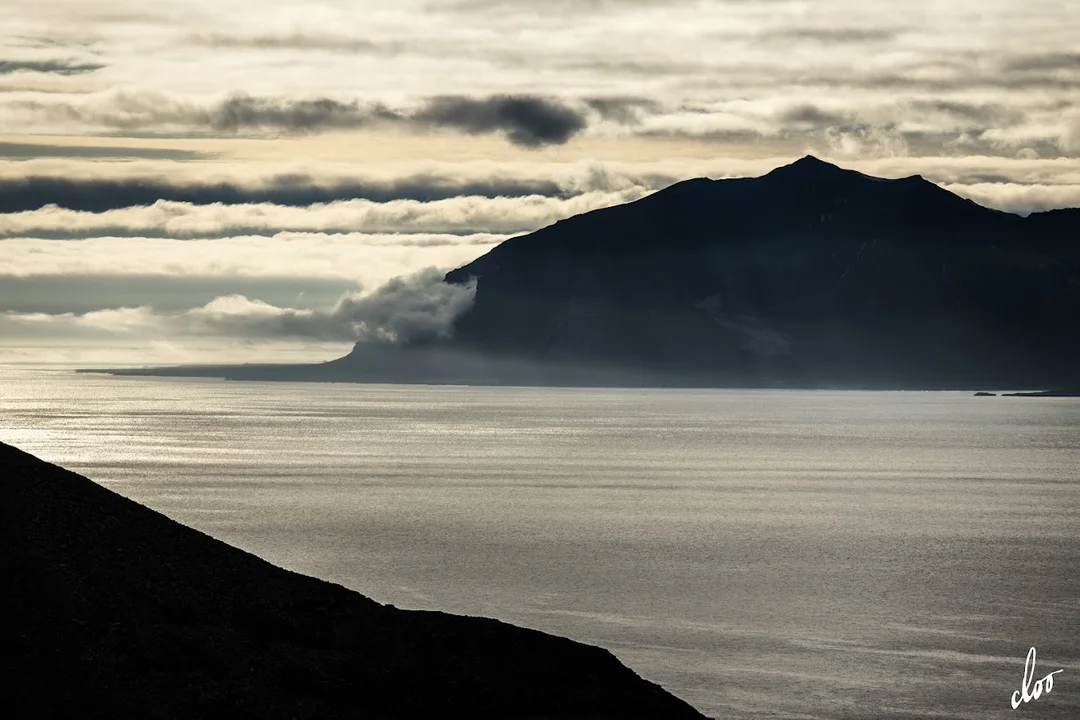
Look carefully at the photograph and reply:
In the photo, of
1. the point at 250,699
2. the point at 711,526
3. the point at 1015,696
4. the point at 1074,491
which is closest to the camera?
the point at 250,699

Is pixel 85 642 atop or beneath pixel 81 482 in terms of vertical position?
beneath

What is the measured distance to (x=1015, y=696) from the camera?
42.2 meters

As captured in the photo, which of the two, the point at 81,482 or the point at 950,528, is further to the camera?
the point at 950,528

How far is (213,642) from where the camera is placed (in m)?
35.7

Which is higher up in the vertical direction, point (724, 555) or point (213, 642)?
point (724, 555)

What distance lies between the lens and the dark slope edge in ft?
109

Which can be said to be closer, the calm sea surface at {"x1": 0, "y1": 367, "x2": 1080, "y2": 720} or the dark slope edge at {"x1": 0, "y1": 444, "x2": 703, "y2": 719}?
the dark slope edge at {"x1": 0, "y1": 444, "x2": 703, "y2": 719}

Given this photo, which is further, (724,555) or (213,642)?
(724,555)

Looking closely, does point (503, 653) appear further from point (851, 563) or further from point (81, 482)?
point (851, 563)

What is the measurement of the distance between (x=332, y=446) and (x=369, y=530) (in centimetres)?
10832

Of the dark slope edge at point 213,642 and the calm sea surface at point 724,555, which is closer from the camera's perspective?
the dark slope edge at point 213,642

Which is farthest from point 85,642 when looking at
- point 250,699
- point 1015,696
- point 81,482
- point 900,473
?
point 900,473

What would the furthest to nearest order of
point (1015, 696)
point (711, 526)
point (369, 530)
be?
1. point (711, 526)
2. point (369, 530)
3. point (1015, 696)

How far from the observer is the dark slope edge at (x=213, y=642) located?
109 ft
